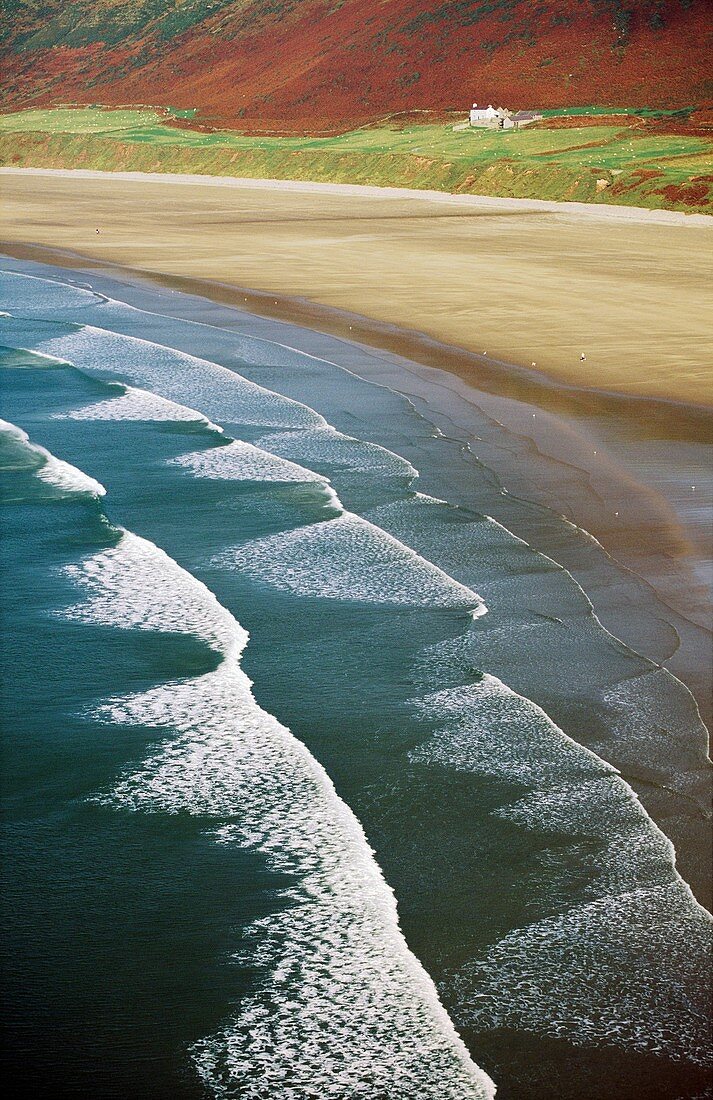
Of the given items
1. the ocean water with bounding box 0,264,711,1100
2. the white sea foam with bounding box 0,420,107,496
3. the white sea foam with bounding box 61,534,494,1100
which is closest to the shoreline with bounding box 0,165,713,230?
the white sea foam with bounding box 0,420,107,496

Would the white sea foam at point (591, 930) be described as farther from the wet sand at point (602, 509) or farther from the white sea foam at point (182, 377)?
the white sea foam at point (182, 377)

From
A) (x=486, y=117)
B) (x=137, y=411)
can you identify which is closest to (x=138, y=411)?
(x=137, y=411)

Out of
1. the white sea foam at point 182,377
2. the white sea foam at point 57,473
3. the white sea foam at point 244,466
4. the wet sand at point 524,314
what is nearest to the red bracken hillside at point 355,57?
the wet sand at point 524,314

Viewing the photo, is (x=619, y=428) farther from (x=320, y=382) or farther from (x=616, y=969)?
(x=616, y=969)

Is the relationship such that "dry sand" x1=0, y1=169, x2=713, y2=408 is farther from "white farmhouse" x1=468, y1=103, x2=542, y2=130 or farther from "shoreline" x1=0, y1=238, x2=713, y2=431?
"white farmhouse" x1=468, y1=103, x2=542, y2=130

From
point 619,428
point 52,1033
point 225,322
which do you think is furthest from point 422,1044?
point 225,322

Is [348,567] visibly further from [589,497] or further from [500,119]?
[500,119]
